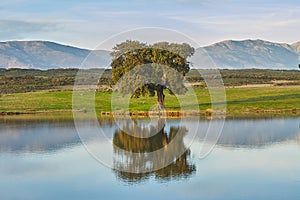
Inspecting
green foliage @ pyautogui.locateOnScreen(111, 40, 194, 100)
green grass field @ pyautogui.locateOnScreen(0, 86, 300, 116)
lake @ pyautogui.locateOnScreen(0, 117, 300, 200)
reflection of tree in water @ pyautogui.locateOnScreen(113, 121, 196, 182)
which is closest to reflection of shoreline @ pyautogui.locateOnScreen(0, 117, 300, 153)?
lake @ pyautogui.locateOnScreen(0, 117, 300, 200)

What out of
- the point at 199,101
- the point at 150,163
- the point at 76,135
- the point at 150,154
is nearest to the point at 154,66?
the point at 199,101

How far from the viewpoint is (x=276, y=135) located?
149 ft

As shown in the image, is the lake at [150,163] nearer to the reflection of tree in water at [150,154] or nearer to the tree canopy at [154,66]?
the reflection of tree in water at [150,154]

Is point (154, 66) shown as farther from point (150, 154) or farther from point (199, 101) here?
point (150, 154)

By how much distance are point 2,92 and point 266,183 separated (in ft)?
264

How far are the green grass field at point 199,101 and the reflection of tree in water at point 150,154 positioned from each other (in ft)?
65.9

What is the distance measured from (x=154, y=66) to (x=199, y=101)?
14.2m

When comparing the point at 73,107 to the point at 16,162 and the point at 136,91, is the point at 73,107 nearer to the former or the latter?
the point at 136,91

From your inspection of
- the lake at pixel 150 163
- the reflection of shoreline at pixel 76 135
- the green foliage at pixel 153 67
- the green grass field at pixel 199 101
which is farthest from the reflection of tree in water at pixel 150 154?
the green grass field at pixel 199 101

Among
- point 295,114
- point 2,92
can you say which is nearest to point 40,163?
point 295,114

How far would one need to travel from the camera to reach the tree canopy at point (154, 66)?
65625 millimetres

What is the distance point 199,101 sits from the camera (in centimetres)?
7762

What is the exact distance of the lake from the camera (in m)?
25.6

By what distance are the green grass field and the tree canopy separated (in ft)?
18.8
